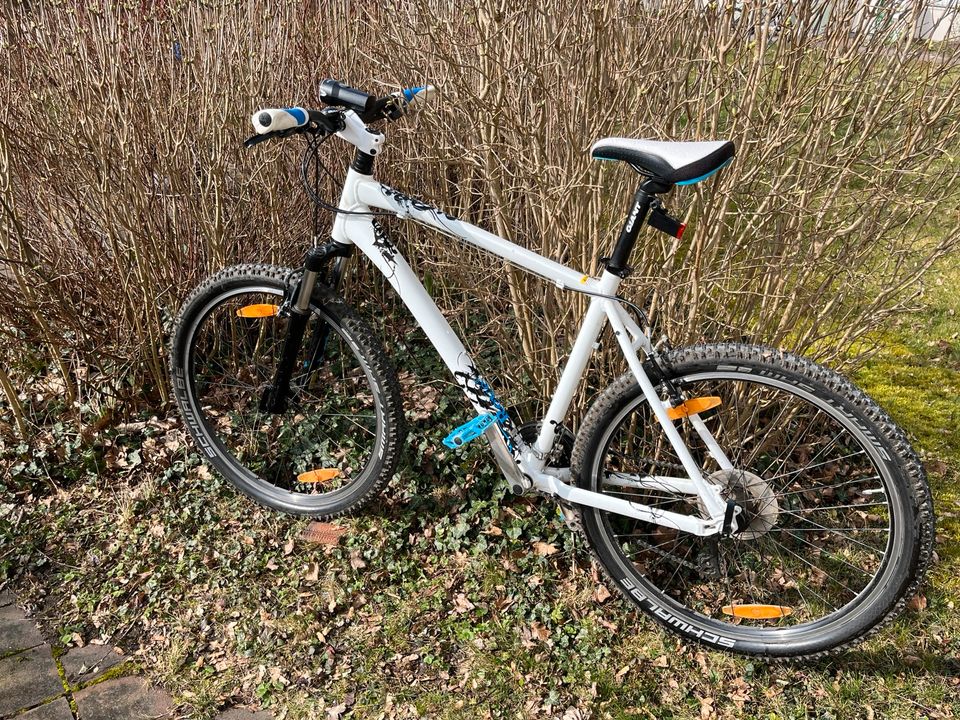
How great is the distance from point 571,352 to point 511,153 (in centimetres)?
74

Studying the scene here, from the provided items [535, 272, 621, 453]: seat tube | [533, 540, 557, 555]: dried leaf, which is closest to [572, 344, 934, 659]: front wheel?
[535, 272, 621, 453]: seat tube

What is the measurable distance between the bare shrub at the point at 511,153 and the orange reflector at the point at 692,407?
1.36ft

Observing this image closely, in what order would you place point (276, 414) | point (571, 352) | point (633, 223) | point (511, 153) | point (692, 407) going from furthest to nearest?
1. point (276, 414)
2. point (511, 153)
3. point (571, 352)
4. point (692, 407)
5. point (633, 223)

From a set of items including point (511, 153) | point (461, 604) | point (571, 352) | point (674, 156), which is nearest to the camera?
point (674, 156)

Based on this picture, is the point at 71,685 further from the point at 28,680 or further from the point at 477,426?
the point at 477,426

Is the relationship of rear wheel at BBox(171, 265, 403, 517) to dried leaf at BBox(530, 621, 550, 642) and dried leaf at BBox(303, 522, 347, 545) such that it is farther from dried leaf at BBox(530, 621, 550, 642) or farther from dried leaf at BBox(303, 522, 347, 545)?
dried leaf at BBox(530, 621, 550, 642)

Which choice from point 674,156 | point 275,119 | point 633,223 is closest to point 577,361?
point 633,223

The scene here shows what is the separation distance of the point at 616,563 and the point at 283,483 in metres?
1.59

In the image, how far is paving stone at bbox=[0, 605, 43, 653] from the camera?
9.64 feet

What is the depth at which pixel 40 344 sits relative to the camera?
12.7 ft

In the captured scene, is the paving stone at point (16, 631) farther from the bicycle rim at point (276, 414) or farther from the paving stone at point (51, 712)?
the bicycle rim at point (276, 414)

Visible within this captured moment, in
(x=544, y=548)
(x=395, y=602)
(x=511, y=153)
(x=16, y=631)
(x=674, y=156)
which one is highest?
(x=674, y=156)

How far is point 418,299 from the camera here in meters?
2.95

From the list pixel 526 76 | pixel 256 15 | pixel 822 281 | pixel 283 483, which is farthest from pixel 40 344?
pixel 822 281
